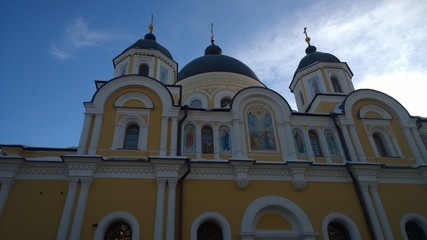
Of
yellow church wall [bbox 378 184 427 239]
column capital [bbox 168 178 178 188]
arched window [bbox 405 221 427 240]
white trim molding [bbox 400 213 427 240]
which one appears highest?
column capital [bbox 168 178 178 188]

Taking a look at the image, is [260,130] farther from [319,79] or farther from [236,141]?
[319,79]

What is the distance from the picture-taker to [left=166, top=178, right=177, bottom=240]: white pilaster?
9566mm

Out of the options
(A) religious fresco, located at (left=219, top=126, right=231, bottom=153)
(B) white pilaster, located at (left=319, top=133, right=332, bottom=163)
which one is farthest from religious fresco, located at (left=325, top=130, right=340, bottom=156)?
(A) religious fresco, located at (left=219, top=126, right=231, bottom=153)

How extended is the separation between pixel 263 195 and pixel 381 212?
468cm

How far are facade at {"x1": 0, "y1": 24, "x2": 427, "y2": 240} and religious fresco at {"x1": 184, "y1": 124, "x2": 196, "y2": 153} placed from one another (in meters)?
0.04

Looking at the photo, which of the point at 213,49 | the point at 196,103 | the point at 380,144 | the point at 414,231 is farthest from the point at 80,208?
the point at 213,49

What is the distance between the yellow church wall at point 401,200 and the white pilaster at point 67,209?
39.1 ft

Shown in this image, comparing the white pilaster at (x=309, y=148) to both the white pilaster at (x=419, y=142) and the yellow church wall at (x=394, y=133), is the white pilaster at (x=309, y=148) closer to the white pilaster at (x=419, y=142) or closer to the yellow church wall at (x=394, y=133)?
the yellow church wall at (x=394, y=133)

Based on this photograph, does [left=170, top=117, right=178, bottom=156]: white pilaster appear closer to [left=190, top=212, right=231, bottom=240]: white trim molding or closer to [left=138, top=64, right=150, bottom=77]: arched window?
[left=190, top=212, right=231, bottom=240]: white trim molding

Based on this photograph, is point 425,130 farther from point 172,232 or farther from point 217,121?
point 172,232

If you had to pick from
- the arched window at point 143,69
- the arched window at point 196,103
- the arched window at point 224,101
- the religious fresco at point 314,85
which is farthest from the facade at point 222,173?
the arched window at point 196,103

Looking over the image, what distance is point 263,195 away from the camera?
11.1m

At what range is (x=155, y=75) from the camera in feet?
52.2

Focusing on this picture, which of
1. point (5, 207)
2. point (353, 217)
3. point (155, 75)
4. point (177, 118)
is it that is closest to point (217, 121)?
point (177, 118)
